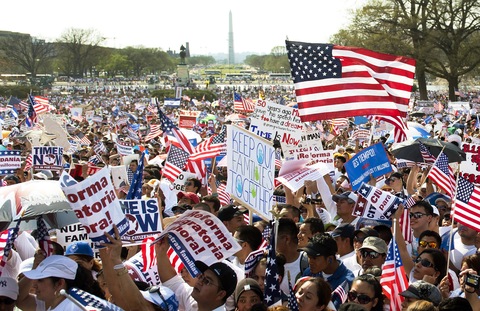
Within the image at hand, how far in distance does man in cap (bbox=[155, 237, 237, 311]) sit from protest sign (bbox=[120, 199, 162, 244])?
1.05 meters

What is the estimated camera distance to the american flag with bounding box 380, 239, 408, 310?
523 cm

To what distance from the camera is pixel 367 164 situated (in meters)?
9.62

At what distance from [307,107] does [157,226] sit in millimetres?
2716

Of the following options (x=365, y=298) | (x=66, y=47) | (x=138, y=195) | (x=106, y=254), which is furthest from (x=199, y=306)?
(x=66, y=47)

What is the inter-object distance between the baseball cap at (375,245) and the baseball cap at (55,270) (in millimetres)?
2355

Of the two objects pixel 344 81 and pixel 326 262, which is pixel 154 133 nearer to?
pixel 344 81

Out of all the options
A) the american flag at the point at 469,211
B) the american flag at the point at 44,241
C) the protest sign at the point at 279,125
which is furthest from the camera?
the protest sign at the point at 279,125

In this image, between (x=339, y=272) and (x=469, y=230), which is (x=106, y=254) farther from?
(x=469, y=230)

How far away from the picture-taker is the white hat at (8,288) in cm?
530

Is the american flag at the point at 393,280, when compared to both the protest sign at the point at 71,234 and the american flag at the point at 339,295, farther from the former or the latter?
the protest sign at the point at 71,234

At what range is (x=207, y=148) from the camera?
12141 mm

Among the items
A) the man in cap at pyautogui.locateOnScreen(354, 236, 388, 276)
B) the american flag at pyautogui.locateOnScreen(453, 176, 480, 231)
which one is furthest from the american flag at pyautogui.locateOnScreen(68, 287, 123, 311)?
the american flag at pyautogui.locateOnScreen(453, 176, 480, 231)

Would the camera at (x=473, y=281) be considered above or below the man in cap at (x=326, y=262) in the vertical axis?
above

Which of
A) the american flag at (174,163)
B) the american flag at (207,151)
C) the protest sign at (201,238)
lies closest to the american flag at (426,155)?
the american flag at (207,151)
